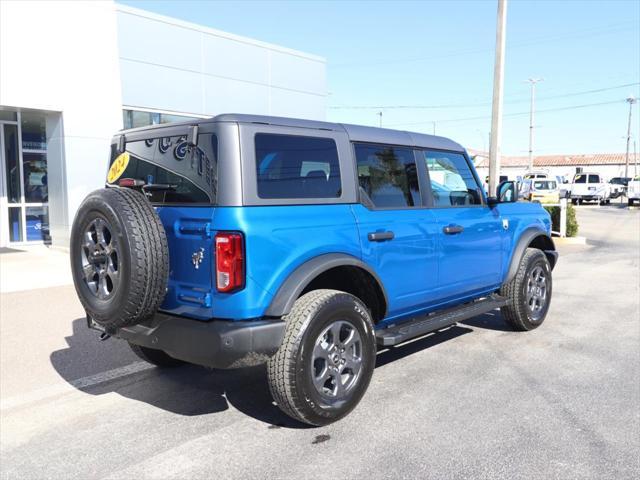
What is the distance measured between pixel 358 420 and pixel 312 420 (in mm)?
391

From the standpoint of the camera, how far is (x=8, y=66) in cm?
1103

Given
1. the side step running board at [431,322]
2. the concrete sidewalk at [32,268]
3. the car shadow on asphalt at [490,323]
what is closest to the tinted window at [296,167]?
the side step running board at [431,322]

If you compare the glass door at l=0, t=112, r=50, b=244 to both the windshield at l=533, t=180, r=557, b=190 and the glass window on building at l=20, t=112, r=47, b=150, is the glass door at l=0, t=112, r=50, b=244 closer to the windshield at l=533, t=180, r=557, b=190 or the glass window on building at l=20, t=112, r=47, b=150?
the glass window on building at l=20, t=112, r=47, b=150

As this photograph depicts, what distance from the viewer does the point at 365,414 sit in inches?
156

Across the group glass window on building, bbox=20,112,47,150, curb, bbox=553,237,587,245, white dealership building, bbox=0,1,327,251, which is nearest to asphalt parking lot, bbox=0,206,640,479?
white dealership building, bbox=0,1,327,251

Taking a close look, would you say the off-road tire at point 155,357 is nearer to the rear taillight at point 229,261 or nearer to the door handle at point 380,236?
the rear taillight at point 229,261

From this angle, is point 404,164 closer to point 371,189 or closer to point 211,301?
point 371,189

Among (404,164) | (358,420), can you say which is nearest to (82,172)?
(404,164)

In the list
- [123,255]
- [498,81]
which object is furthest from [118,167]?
[498,81]

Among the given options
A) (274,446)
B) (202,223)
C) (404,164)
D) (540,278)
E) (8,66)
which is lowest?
(274,446)

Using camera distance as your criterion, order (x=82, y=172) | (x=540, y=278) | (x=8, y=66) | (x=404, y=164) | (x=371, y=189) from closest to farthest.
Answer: (x=371, y=189) → (x=404, y=164) → (x=540, y=278) → (x=8, y=66) → (x=82, y=172)

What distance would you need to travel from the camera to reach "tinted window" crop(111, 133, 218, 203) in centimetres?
349

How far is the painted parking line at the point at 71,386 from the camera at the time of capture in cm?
436

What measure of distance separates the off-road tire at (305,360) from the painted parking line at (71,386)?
1.94 meters
